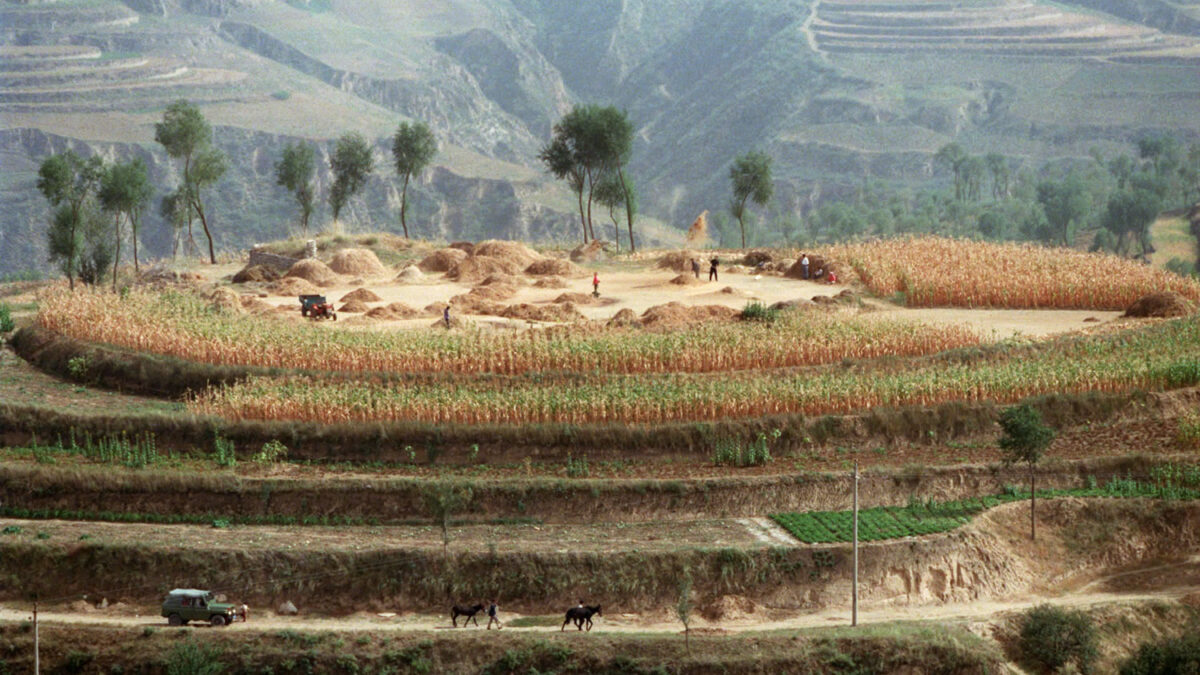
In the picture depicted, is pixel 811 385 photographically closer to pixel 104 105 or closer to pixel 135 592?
pixel 135 592

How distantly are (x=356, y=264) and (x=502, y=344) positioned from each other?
2302 cm

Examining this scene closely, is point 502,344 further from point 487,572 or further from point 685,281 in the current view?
point 685,281

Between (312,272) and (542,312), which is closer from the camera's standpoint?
(542,312)

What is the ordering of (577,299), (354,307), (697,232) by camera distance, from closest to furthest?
(354,307) → (577,299) → (697,232)

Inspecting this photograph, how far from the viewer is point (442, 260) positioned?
2749 inches

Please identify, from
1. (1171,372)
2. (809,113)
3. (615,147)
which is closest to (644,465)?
(1171,372)

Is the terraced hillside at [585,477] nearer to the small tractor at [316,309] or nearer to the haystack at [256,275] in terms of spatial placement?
the small tractor at [316,309]

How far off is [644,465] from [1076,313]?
23772 millimetres

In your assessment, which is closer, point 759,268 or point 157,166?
point 759,268

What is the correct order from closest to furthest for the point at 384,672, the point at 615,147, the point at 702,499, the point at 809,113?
the point at 384,672 < the point at 702,499 < the point at 615,147 < the point at 809,113

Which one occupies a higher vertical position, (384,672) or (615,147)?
(615,147)

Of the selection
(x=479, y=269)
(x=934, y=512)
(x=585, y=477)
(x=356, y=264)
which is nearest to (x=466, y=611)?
(x=585, y=477)

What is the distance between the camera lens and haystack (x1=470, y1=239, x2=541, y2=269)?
69.2m

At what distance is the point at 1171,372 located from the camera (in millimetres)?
43312
